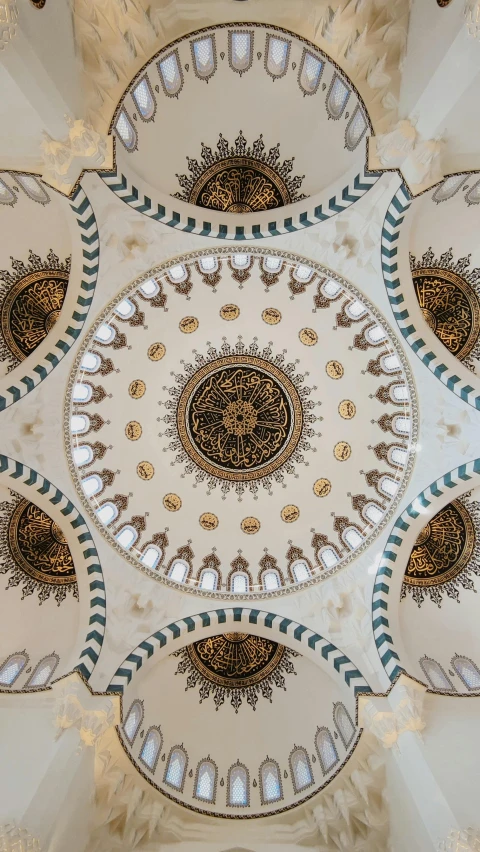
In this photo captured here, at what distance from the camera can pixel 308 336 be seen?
1255 cm

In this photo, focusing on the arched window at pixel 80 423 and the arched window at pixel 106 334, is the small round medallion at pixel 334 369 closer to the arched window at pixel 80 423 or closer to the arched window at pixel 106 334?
the arched window at pixel 106 334

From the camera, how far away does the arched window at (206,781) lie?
10484mm

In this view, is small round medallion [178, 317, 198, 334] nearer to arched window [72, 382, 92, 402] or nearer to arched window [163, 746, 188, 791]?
arched window [72, 382, 92, 402]

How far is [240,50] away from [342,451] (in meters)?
8.16

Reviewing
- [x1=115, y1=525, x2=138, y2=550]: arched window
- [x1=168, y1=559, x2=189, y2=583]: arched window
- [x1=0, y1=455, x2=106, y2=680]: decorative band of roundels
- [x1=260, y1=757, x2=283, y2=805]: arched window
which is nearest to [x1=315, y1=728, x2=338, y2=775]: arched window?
[x1=260, y1=757, x2=283, y2=805]: arched window

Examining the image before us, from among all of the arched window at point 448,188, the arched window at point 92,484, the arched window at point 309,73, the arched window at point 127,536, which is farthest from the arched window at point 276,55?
the arched window at point 127,536

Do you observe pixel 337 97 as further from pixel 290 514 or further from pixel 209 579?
pixel 209 579

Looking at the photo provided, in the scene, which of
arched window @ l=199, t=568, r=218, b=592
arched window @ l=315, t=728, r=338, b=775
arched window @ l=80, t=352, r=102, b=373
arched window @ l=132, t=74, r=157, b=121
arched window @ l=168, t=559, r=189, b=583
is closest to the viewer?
arched window @ l=132, t=74, r=157, b=121

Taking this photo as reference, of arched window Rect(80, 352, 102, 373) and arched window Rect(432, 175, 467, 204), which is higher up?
arched window Rect(432, 175, 467, 204)

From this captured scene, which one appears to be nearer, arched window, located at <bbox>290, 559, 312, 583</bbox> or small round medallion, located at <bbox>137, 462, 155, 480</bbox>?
arched window, located at <bbox>290, 559, 312, 583</bbox>

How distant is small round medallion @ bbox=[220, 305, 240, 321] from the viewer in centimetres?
1246

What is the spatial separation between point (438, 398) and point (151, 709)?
27.8 feet

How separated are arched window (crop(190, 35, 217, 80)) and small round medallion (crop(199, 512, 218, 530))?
8.92 metres

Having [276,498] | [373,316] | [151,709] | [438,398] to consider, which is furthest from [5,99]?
[151,709]
